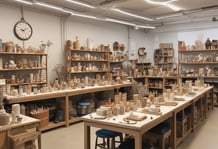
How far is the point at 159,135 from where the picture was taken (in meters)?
3.43

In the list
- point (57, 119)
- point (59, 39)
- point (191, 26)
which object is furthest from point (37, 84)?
point (191, 26)

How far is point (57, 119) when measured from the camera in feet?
17.8

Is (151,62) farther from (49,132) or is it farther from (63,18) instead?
(49,132)

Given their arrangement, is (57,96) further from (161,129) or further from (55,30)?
(161,129)

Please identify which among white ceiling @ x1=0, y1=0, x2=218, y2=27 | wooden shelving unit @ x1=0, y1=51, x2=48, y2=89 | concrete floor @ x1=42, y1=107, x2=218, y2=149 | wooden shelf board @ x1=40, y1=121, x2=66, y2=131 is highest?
white ceiling @ x1=0, y1=0, x2=218, y2=27

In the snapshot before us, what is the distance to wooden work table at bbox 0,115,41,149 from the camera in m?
2.64

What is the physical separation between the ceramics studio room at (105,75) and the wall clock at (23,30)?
0.09ft

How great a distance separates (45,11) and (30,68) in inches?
69.9

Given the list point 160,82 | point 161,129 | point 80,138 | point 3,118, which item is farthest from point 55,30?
point 160,82

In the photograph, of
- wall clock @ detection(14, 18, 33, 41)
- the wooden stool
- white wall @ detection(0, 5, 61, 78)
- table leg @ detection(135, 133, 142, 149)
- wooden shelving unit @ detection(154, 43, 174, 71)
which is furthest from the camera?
wooden shelving unit @ detection(154, 43, 174, 71)

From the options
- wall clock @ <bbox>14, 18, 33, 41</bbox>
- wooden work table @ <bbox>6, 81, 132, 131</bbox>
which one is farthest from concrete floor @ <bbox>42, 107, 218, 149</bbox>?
wall clock @ <bbox>14, 18, 33, 41</bbox>

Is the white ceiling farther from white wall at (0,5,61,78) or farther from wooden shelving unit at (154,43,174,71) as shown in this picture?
wooden shelving unit at (154,43,174,71)

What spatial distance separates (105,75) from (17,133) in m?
5.15

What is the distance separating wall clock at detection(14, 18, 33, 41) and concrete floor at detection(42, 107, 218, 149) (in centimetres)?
256
